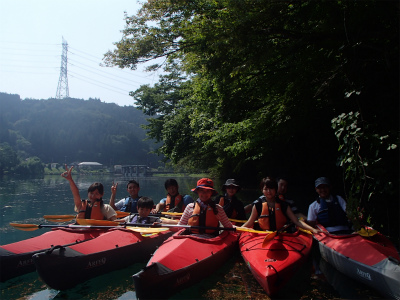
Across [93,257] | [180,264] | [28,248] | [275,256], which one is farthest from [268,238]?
[28,248]

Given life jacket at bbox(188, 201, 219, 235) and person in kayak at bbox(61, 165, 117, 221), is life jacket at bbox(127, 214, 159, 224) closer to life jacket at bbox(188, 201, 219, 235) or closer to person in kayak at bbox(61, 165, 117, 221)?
person in kayak at bbox(61, 165, 117, 221)

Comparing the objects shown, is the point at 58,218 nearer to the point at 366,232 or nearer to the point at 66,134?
the point at 366,232

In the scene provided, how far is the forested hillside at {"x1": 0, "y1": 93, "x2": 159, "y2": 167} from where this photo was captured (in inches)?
3738

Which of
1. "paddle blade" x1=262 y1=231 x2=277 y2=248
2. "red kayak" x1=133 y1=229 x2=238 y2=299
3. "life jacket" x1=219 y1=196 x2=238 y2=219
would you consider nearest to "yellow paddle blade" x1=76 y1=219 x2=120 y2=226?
"red kayak" x1=133 y1=229 x2=238 y2=299

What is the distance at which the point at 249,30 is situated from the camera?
20.9 feet

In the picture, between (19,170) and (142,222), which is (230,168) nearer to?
(142,222)

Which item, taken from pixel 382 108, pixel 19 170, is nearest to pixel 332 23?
pixel 382 108

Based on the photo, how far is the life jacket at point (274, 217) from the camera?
547 centimetres

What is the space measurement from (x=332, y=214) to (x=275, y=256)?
1.85 m

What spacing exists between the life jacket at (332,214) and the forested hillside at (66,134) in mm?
86500

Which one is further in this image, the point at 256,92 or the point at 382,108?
the point at 256,92

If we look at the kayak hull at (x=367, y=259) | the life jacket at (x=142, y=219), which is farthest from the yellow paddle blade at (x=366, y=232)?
the life jacket at (x=142, y=219)

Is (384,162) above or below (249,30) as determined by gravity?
below

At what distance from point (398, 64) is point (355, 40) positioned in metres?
0.83
